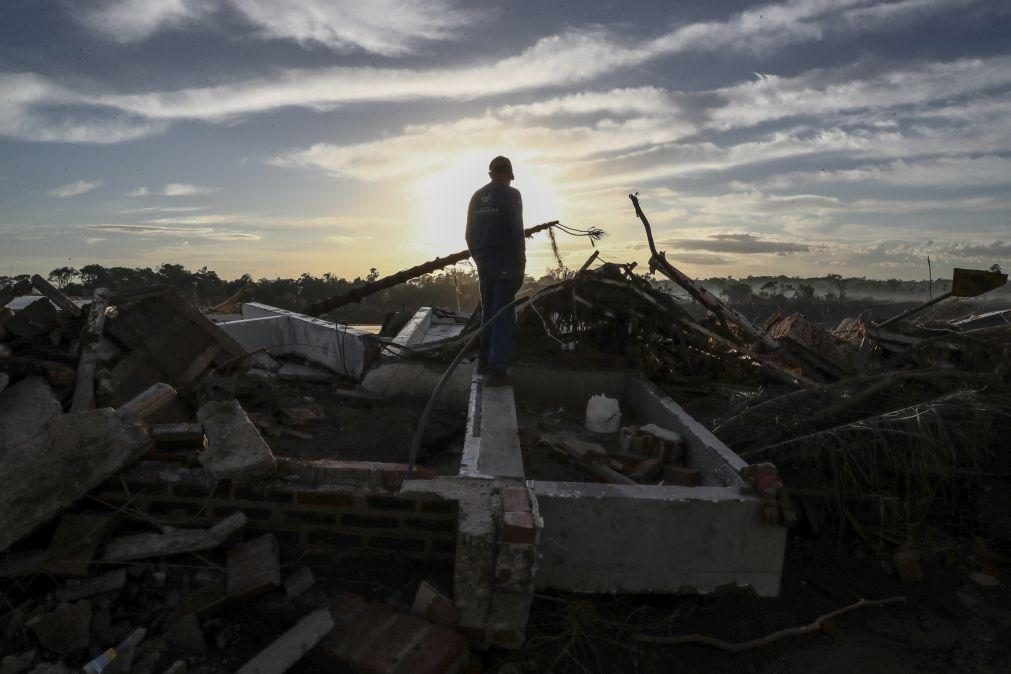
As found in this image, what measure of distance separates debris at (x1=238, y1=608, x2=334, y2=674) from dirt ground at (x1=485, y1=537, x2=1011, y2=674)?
74cm

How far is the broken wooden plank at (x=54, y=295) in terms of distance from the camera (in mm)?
5234

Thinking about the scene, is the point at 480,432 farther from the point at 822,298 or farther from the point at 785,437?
the point at 822,298

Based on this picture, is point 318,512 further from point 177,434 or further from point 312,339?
point 312,339

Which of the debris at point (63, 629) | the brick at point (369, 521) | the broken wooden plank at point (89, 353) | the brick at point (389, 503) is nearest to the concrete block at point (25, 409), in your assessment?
the broken wooden plank at point (89, 353)

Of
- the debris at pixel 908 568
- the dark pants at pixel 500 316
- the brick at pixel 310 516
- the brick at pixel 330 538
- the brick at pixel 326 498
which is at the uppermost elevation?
the dark pants at pixel 500 316

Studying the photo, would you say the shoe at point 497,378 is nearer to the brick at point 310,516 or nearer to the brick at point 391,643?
the brick at point 310,516

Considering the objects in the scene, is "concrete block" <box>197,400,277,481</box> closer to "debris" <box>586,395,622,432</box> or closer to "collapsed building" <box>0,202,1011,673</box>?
"collapsed building" <box>0,202,1011,673</box>

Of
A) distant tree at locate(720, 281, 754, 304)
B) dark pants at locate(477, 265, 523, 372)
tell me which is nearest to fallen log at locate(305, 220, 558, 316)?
dark pants at locate(477, 265, 523, 372)

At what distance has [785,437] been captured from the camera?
423 centimetres

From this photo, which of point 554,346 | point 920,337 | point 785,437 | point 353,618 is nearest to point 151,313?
point 554,346

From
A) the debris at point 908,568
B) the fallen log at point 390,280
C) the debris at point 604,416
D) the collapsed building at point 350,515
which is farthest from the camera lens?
the fallen log at point 390,280

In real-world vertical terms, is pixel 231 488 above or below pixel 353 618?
above

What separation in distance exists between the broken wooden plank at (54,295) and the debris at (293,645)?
170 inches

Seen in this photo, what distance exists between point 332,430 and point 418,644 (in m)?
3.72
